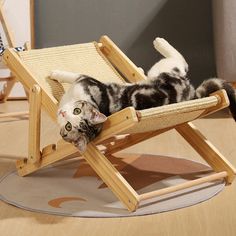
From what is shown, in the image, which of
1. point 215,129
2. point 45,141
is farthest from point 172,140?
point 45,141

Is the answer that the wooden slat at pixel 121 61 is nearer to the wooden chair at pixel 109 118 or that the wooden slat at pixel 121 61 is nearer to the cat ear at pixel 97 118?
the wooden chair at pixel 109 118

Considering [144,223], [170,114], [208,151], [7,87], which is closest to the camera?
[144,223]

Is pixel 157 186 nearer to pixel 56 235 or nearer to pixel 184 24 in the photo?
pixel 56 235

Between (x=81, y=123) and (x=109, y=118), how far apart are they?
3.5 inches

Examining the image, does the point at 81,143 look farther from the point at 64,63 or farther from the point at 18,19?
the point at 18,19

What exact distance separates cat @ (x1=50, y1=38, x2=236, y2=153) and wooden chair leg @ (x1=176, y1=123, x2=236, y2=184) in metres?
0.15

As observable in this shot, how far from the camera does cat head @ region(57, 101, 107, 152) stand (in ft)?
5.21

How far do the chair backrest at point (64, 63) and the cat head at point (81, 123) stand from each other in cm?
19

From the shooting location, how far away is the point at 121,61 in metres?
2.17

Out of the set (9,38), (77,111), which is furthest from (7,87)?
(77,111)

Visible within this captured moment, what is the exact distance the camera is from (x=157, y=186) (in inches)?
71.1

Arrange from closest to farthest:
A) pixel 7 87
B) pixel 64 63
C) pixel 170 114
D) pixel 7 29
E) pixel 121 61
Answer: pixel 170 114 < pixel 64 63 < pixel 121 61 < pixel 7 29 < pixel 7 87

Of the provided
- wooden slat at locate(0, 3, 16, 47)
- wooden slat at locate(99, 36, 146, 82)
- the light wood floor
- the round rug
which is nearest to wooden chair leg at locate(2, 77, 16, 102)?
wooden slat at locate(0, 3, 16, 47)

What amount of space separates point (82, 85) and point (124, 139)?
497 millimetres
